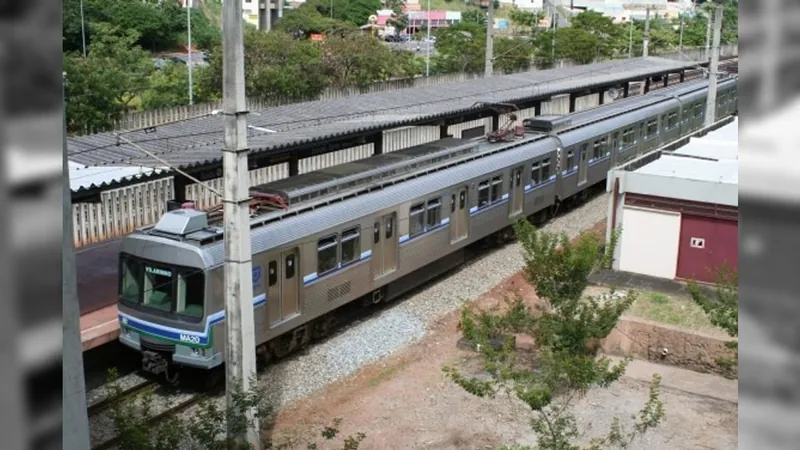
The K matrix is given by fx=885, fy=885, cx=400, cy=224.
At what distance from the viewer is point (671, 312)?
1374 cm

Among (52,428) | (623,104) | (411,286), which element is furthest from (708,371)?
(623,104)

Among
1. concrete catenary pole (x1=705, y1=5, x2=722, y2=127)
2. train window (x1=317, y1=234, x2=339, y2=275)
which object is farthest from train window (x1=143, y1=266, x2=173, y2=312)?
concrete catenary pole (x1=705, y1=5, x2=722, y2=127)

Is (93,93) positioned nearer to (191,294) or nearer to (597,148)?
(597,148)

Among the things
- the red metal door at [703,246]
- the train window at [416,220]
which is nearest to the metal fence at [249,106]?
the train window at [416,220]

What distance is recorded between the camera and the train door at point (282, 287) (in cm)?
1092

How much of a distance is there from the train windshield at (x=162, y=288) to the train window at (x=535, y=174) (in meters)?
9.79

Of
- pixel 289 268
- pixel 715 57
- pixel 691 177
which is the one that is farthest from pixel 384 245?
pixel 715 57

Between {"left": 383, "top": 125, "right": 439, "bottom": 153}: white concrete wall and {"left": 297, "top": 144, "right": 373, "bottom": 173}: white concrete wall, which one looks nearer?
{"left": 297, "top": 144, "right": 373, "bottom": 173}: white concrete wall

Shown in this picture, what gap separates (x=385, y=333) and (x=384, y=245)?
1318 millimetres

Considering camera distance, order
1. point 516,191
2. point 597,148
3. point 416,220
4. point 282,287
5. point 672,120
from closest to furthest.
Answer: point 282,287 → point 416,220 → point 516,191 → point 597,148 → point 672,120

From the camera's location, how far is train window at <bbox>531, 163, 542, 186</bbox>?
1841 cm

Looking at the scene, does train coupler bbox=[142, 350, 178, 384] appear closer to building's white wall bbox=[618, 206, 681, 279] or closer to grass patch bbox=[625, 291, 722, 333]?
grass patch bbox=[625, 291, 722, 333]

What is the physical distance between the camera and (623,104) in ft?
88.0

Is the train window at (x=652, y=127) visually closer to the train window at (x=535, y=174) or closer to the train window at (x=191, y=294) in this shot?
the train window at (x=535, y=174)
